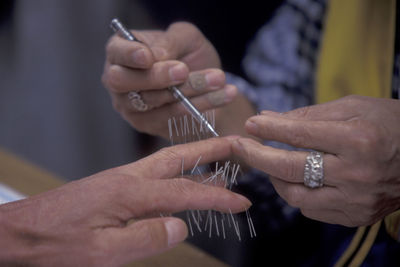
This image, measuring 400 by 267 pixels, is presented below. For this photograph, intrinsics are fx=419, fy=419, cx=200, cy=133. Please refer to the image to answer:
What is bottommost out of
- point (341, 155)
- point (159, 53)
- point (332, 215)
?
point (332, 215)

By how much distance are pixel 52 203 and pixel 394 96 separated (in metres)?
0.57

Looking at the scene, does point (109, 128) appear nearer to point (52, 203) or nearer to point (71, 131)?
point (71, 131)

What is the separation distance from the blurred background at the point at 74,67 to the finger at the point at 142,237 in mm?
484

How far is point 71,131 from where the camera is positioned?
1722 millimetres

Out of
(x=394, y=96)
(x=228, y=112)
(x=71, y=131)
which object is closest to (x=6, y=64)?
(x=71, y=131)

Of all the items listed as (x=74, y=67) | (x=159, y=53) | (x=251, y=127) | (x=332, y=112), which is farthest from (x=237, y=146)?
(x=74, y=67)

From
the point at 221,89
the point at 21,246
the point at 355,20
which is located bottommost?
the point at 21,246

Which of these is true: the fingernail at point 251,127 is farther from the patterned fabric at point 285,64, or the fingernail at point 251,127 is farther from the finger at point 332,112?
the patterned fabric at point 285,64

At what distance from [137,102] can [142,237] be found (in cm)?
38

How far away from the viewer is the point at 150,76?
74 cm

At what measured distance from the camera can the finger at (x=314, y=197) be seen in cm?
57

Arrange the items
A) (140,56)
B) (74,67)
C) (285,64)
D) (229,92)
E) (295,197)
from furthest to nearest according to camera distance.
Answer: (74,67) → (285,64) → (229,92) → (140,56) → (295,197)

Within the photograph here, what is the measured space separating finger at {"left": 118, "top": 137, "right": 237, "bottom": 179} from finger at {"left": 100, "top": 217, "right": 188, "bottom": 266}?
100mm

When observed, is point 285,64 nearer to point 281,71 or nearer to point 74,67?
point 281,71
